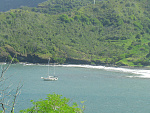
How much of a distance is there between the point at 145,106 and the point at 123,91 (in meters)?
22.2

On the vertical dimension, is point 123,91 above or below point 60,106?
below

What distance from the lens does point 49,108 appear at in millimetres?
26703

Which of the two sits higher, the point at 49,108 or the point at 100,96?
the point at 49,108

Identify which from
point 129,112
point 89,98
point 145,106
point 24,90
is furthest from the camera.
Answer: point 24,90

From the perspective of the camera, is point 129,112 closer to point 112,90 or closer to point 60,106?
point 112,90

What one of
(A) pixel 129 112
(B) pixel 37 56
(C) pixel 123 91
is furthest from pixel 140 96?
(B) pixel 37 56

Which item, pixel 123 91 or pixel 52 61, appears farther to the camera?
pixel 52 61

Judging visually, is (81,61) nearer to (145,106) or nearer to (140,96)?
(140,96)

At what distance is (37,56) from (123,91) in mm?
109736

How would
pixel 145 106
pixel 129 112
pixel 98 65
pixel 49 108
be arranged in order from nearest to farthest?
pixel 49 108 → pixel 129 112 → pixel 145 106 → pixel 98 65

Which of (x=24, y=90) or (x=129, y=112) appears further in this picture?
(x=24, y=90)

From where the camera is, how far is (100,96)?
281 ft

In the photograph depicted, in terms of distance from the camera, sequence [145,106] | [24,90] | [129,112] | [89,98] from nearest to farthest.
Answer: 1. [129,112]
2. [145,106]
3. [89,98]
4. [24,90]

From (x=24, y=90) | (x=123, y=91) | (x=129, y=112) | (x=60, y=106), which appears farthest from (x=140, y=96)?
(x=60, y=106)
